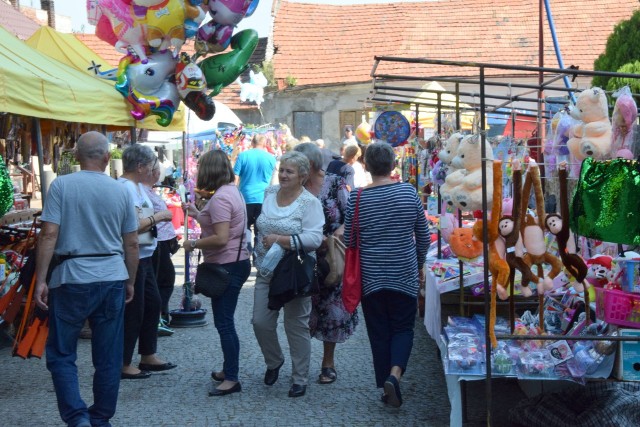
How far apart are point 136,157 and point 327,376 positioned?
2.08 metres

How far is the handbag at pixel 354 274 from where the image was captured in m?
5.71

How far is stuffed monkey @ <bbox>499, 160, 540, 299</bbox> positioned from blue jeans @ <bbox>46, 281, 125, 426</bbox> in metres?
2.13

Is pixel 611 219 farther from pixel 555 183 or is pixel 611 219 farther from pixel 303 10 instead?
pixel 303 10

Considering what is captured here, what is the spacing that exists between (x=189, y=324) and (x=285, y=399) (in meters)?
2.76

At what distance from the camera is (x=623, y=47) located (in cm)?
992

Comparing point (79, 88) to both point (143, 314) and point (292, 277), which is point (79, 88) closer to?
point (143, 314)

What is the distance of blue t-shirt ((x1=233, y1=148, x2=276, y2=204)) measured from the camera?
11.7 m

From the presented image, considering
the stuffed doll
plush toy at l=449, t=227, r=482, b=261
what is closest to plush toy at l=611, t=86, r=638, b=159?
the stuffed doll

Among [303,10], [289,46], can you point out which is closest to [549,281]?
[289,46]

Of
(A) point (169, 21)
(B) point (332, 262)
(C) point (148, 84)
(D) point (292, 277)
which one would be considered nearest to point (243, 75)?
(C) point (148, 84)

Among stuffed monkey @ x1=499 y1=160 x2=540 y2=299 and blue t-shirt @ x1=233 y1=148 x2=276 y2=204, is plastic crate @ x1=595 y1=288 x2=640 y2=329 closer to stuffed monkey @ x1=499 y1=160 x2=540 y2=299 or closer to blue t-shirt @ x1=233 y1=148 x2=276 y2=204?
stuffed monkey @ x1=499 y1=160 x2=540 y2=299

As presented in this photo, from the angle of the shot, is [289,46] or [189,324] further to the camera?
[289,46]

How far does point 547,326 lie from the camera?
5.45 metres

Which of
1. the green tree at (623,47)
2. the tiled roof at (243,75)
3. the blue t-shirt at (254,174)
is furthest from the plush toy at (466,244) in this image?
the tiled roof at (243,75)
